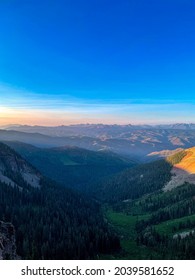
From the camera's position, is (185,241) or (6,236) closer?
(6,236)

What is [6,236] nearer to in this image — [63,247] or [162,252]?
[63,247]

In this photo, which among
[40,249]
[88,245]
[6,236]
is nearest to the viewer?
[6,236]
